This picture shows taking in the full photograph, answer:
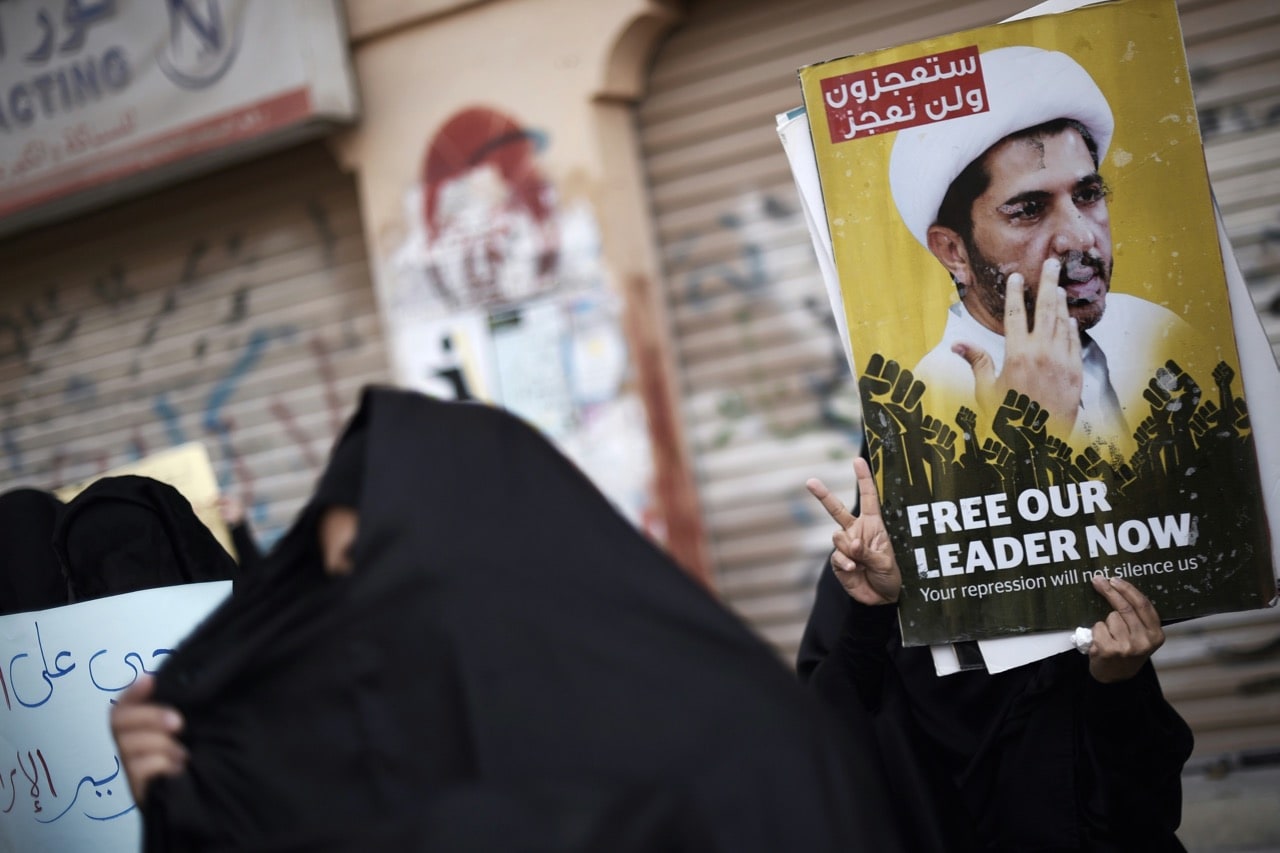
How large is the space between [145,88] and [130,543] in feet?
12.8

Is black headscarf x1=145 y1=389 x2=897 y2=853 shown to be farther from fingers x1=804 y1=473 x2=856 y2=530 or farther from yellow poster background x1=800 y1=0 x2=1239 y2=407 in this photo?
yellow poster background x1=800 y1=0 x2=1239 y2=407

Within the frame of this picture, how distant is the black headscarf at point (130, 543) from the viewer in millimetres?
2859

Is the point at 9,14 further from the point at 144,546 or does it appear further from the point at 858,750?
the point at 858,750

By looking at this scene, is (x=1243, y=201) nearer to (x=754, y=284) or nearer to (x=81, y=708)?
(x=754, y=284)

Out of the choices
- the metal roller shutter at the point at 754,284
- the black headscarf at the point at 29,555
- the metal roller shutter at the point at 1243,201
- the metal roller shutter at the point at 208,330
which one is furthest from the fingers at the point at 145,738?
the metal roller shutter at the point at 208,330

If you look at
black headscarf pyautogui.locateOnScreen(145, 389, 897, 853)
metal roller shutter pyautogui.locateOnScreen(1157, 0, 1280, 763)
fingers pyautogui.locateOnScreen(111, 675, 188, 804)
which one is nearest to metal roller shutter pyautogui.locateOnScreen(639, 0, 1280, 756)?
metal roller shutter pyautogui.locateOnScreen(1157, 0, 1280, 763)

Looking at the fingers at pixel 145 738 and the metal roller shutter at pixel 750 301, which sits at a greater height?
the metal roller shutter at pixel 750 301

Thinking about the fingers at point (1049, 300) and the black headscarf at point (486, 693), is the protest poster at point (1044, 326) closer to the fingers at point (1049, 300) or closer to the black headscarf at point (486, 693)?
the fingers at point (1049, 300)

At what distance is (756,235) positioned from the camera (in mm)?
5375

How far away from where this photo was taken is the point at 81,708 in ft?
8.54

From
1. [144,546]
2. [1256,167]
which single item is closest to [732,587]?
[1256,167]

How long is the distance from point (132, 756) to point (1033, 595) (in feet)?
4.56

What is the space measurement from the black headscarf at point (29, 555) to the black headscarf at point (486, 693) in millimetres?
1337

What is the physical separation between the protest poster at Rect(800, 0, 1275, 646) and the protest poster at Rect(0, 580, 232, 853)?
4.79ft
